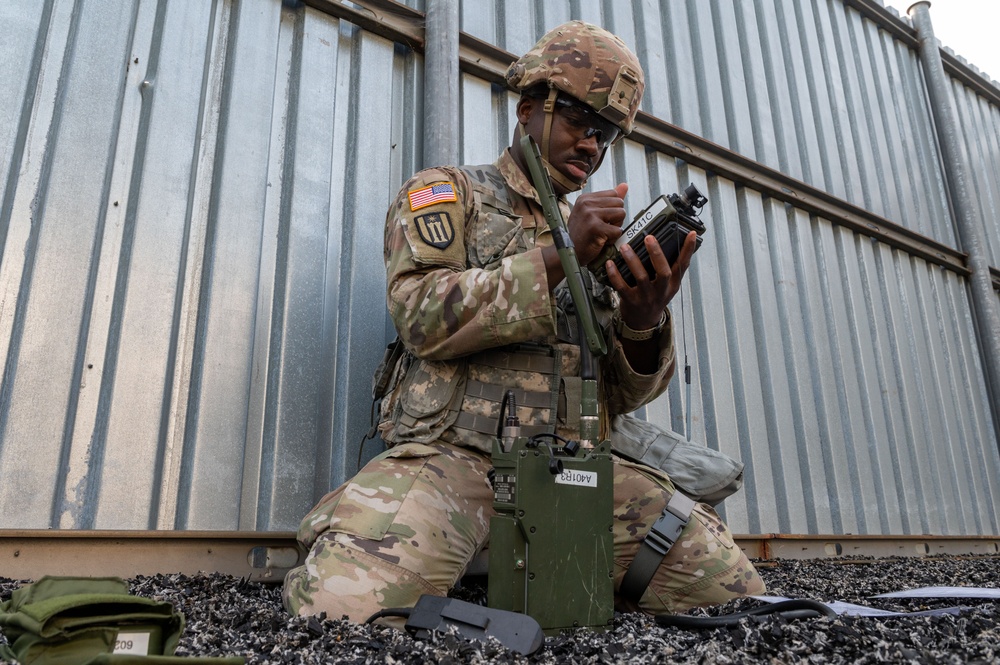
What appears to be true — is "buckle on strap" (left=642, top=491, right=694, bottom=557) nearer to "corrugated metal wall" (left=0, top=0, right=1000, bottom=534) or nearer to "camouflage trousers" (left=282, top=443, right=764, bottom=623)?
"camouflage trousers" (left=282, top=443, right=764, bottom=623)

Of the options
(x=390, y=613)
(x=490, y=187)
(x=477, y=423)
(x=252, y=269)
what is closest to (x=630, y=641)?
(x=390, y=613)

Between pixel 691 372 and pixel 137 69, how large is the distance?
103 inches

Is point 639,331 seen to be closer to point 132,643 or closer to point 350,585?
point 350,585

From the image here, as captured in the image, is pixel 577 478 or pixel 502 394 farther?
pixel 502 394

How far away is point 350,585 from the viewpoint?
147 cm

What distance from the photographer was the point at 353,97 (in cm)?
277

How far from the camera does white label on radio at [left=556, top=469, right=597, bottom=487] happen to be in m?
1.38

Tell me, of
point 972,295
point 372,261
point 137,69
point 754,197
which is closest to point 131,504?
point 372,261

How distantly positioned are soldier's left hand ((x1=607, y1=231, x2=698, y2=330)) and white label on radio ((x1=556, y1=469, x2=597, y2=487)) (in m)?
0.53

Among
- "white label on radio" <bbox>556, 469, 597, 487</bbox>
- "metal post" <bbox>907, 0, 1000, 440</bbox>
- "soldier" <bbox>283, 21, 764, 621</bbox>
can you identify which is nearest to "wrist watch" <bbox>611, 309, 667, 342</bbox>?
"soldier" <bbox>283, 21, 764, 621</bbox>

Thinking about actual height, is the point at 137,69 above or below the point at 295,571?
above

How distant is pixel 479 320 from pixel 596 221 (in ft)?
1.16

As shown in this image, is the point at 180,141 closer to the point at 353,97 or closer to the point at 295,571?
the point at 353,97

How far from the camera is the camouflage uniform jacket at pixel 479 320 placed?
1.68 metres
